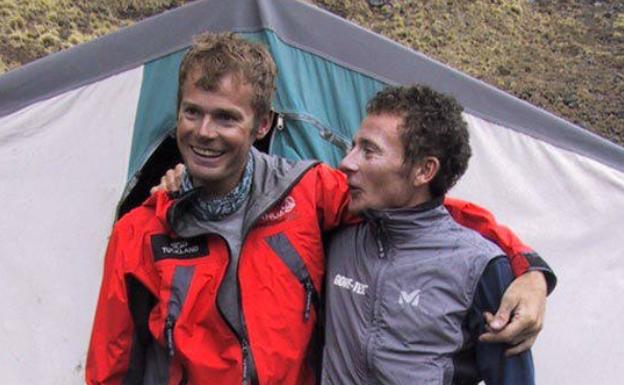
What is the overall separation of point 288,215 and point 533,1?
17574 mm

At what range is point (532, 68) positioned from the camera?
573 inches

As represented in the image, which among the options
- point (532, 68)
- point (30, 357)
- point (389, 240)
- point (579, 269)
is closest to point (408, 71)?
point (579, 269)

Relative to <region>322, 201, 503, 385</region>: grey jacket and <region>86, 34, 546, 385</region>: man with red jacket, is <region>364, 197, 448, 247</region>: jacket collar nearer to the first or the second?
<region>322, 201, 503, 385</region>: grey jacket

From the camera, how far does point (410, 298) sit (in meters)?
2.19

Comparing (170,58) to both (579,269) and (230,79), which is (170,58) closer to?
(230,79)

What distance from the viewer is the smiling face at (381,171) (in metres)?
2.29

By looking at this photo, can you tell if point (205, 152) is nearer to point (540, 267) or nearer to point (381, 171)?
point (381, 171)

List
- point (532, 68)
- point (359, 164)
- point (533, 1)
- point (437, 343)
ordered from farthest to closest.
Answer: point (533, 1) → point (532, 68) → point (359, 164) → point (437, 343)

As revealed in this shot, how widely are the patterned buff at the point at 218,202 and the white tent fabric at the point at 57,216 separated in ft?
3.74

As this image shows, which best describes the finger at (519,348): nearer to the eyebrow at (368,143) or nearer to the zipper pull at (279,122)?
the eyebrow at (368,143)

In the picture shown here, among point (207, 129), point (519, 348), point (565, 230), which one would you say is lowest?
point (519, 348)

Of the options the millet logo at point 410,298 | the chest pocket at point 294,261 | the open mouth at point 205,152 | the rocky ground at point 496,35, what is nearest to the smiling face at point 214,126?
the open mouth at point 205,152

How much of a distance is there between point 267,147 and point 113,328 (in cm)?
125

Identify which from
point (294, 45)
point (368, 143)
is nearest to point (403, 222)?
point (368, 143)
